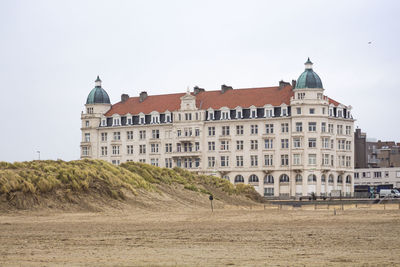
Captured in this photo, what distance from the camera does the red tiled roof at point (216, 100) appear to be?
123125 millimetres

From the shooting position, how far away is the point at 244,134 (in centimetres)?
12344

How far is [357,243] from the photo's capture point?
2955 cm

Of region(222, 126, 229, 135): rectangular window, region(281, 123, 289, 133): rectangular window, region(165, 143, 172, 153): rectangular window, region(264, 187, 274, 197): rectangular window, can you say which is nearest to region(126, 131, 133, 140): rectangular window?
region(165, 143, 172, 153): rectangular window

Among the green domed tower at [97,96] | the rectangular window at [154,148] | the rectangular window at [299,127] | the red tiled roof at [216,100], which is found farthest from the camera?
the green domed tower at [97,96]

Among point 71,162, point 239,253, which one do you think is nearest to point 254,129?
point 71,162

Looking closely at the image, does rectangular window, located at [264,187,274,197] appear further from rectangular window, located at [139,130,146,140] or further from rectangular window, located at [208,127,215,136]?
rectangular window, located at [139,130,146,140]

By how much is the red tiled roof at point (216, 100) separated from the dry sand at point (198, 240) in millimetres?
77071

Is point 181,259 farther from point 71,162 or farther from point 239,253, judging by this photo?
point 71,162

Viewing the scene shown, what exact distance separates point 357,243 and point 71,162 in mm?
33662

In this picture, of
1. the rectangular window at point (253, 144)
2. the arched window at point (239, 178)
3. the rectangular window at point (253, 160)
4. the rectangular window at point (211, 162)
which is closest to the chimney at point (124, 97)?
the rectangular window at point (211, 162)

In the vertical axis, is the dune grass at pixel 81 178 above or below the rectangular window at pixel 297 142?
below

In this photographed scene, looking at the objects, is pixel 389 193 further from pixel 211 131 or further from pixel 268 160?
pixel 211 131

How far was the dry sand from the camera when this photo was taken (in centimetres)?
2481

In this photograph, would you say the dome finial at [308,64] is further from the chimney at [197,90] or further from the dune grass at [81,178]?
the dune grass at [81,178]
